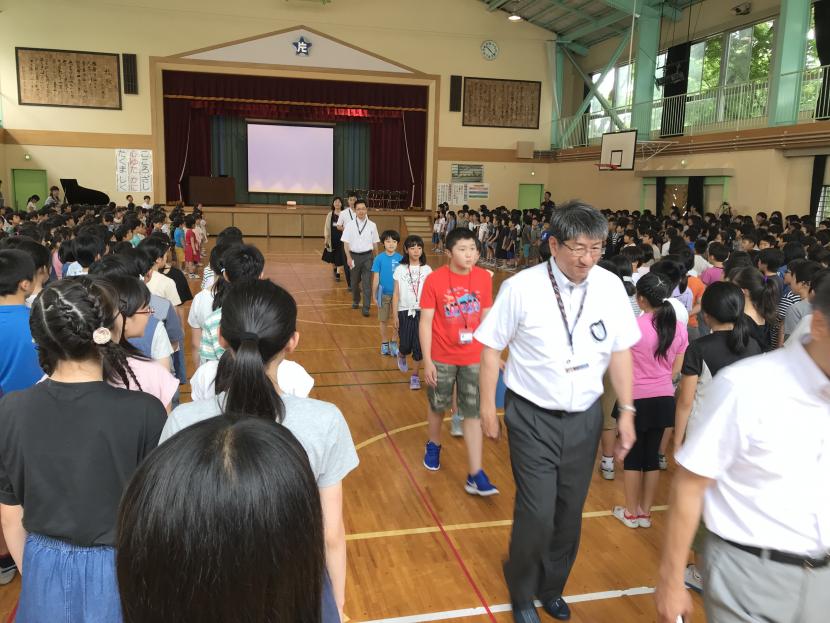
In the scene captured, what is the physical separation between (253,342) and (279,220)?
64.8ft

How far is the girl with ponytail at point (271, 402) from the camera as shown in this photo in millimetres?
1631

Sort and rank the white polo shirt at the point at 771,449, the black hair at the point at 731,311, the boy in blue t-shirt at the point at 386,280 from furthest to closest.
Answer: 1. the boy in blue t-shirt at the point at 386,280
2. the black hair at the point at 731,311
3. the white polo shirt at the point at 771,449

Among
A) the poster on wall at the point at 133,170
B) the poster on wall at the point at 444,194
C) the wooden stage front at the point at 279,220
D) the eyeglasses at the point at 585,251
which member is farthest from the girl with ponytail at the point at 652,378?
the poster on wall at the point at 133,170

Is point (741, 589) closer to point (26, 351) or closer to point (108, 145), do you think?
point (26, 351)

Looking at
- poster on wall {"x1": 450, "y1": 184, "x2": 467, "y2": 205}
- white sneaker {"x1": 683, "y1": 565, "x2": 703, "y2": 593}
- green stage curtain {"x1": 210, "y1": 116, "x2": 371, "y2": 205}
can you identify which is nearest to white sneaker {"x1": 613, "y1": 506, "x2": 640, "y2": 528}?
white sneaker {"x1": 683, "y1": 565, "x2": 703, "y2": 593}

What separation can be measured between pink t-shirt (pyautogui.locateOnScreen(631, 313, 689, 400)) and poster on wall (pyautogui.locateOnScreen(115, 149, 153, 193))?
19.2 meters

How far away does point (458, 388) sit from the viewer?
4238mm

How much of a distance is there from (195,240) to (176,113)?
960 centimetres

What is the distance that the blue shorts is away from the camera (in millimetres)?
1688

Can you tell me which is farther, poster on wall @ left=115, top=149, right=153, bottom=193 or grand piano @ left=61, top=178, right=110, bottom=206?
poster on wall @ left=115, top=149, right=153, bottom=193

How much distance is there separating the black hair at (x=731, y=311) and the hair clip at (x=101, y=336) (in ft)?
9.00

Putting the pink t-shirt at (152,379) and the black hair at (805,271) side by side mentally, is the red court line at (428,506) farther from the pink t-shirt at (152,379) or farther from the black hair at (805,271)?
the black hair at (805,271)

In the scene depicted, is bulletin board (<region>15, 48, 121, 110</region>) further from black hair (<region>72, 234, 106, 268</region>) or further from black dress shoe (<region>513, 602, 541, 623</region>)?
black dress shoe (<region>513, 602, 541, 623</region>)

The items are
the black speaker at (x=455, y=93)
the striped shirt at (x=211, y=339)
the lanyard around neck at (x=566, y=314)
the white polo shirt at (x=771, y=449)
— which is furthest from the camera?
the black speaker at (x=455, y=93)
